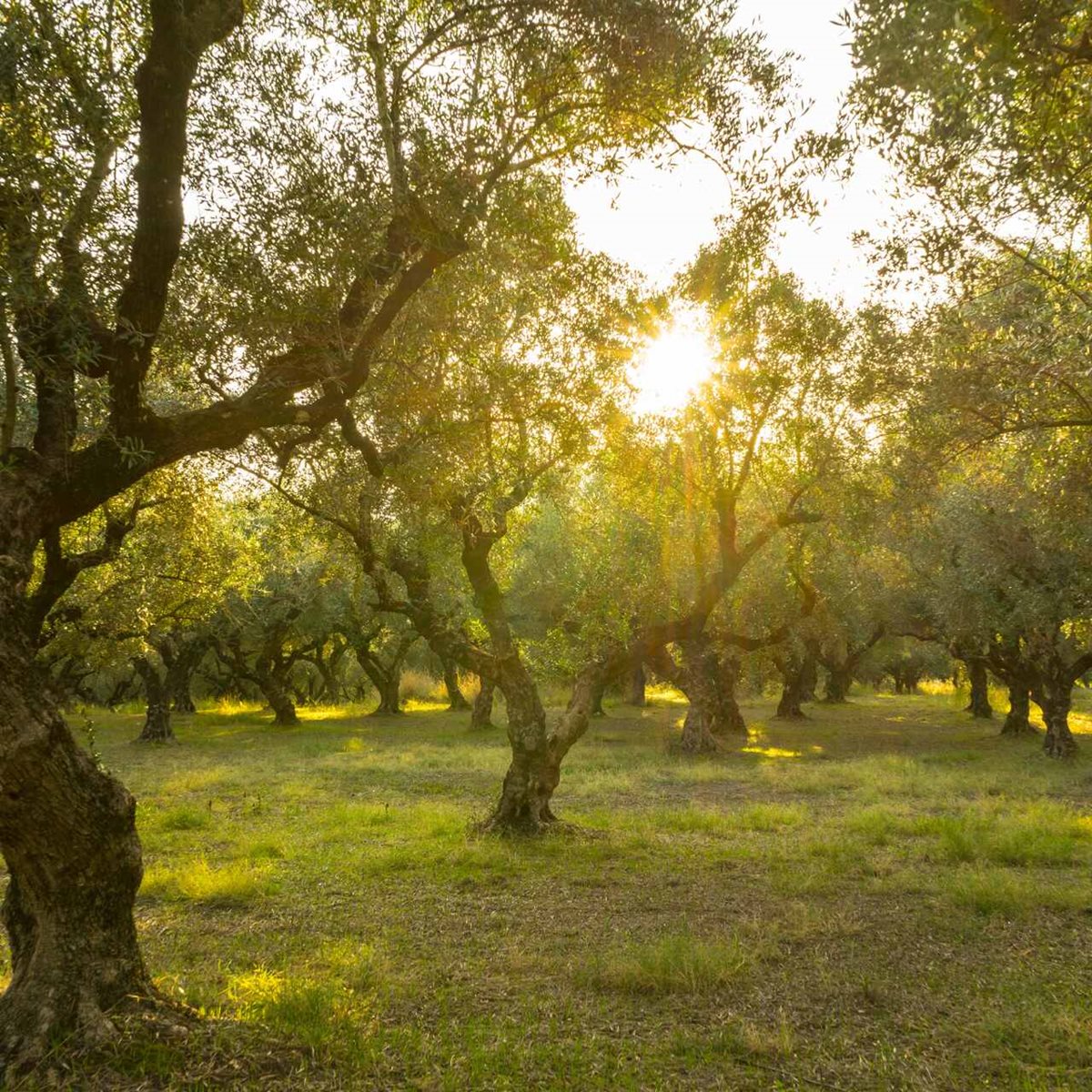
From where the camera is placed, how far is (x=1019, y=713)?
112ft

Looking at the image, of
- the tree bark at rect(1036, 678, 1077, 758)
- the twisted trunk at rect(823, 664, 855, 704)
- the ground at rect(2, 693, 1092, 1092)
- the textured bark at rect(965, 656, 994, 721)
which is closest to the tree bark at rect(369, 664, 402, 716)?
the twisted trunk at rect(823, 664, 855, 704)

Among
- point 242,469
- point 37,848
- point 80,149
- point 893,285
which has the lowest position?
point 37,848

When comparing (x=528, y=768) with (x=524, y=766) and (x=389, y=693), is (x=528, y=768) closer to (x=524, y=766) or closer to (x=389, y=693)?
(x=524, y=766)

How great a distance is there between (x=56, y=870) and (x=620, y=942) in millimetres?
5926

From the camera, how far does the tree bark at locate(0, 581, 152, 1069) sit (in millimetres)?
5426

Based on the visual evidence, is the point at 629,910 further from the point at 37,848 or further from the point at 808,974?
the point at 37,848

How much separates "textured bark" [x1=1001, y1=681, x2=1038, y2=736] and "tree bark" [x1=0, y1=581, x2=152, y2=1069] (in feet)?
117

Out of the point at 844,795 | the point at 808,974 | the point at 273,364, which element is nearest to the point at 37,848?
the point at 273,364

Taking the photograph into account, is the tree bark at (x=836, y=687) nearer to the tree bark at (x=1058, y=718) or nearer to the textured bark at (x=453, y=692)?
the tree bark at (x=1058, y=718)

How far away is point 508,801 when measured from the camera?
14688 mm

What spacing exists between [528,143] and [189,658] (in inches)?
1472

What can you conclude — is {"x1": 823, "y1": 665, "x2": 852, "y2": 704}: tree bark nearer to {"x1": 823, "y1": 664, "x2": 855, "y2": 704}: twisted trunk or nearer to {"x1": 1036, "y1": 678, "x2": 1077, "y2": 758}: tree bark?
{"x1": 823, "y1": 664, "x2": 855, "y2": 704}: twisted trunk

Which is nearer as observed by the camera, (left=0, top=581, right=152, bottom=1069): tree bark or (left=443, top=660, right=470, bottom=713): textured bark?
(left=0, top=581, right=152, bottom=1069): tree bark

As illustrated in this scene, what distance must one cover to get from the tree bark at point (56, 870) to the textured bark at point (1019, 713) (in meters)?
35.6
